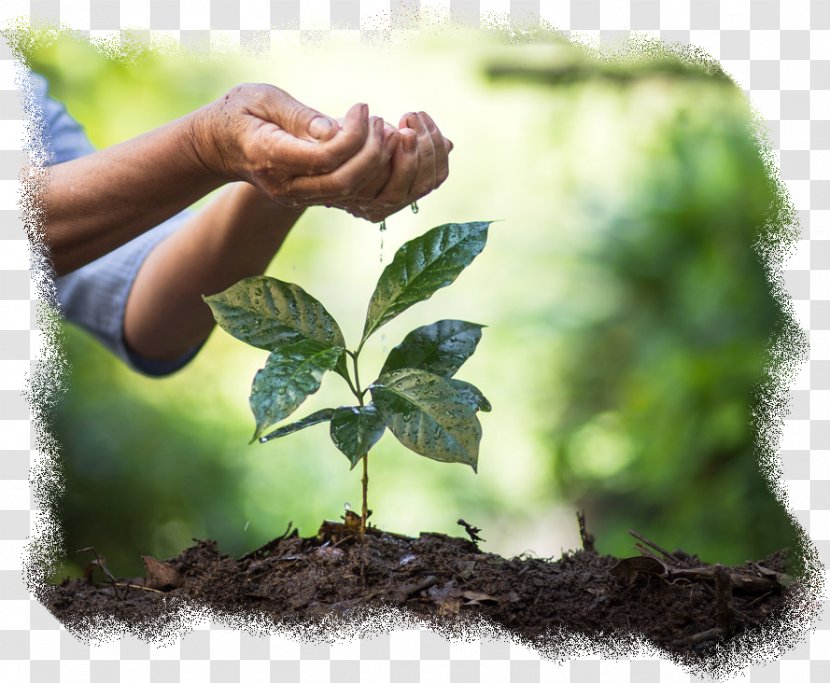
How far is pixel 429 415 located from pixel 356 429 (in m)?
0.08

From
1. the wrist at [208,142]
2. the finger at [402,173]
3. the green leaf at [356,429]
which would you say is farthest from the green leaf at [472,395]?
the wrist at [208,142]

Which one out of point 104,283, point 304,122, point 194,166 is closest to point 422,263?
point 304,122

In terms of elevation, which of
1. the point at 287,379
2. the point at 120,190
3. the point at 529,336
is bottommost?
the point at 529,336

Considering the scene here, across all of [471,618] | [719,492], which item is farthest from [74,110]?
[471,618]

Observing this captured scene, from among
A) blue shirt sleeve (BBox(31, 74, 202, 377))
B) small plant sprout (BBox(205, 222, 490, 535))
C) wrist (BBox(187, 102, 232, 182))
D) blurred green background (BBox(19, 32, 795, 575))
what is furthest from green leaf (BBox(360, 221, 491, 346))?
blurred green background (BBox(19, 32, 795, 575))

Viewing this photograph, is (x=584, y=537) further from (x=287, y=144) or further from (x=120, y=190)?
(x=120, y=190)

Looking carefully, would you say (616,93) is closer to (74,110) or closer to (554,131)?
(554,131)

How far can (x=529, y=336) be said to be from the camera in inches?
130

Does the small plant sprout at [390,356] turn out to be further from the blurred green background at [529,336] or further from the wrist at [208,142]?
the blurred green background at [529,336]

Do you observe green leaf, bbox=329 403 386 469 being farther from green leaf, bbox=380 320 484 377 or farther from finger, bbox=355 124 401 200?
finger, bbox=355 124 401 200

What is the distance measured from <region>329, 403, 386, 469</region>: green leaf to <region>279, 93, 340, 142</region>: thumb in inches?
11.5

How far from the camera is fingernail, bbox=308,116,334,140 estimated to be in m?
0.92

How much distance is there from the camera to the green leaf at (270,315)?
37.9 inches

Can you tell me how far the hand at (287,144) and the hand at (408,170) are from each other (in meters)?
0.03
